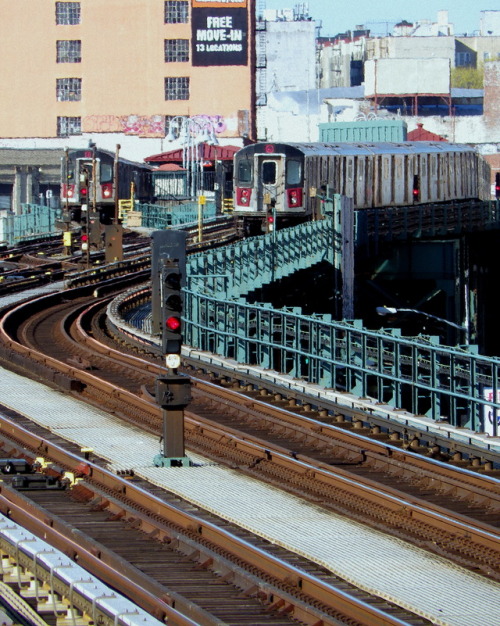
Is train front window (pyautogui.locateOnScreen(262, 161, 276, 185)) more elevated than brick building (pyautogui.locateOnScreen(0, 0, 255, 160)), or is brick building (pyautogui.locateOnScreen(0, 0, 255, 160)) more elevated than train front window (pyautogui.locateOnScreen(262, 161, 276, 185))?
brick building (pyautogui.locateOnScreen(0, 0, 255, 160))

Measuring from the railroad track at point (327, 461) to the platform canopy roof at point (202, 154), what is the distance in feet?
187

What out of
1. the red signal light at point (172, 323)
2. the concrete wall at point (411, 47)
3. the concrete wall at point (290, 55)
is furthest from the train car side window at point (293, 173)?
the concrete wall at point (411, 47)

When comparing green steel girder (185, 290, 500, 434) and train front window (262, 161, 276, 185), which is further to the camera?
train front window (262, 161, 276, 185)

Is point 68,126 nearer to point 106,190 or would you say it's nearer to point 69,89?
point 69,89

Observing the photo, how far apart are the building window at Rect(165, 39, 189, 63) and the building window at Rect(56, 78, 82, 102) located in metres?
6.44

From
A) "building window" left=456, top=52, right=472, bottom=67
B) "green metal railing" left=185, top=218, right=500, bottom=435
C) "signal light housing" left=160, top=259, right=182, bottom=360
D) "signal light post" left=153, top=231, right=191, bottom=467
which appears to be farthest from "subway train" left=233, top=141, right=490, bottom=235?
"building window" left=456, top=52, right=472, bottom=67

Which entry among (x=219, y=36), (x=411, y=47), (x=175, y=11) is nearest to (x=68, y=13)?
(x=175, y=11)

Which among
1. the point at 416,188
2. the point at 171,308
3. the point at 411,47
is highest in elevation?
the point at 411,47

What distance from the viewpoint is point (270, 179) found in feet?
155

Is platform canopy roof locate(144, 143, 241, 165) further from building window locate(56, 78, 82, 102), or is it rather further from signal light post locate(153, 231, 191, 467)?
signal light post locate(153, 231, 191, 467)

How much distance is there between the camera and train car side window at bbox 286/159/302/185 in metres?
46.8

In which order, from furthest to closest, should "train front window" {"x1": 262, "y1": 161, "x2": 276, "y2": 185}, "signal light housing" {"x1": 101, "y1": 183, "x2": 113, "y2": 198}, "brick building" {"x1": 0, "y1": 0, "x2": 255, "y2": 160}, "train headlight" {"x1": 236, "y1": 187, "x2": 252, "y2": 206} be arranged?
"brick building" {"x1": 0, "y1": 0, "x2": 255, "y2": 160} < "signal light housing" {"x1": 101, "y1": 183, "x2": 113, "y2": 198} < "train headlight" {"x1": 236, "y1": 187, "x2": 252, "y2": 206} < "train front window" {"x1": 262, "y1": 161, "x2": 276, "y2": 185}

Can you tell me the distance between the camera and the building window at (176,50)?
298ft

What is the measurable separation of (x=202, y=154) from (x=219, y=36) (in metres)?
12.1
